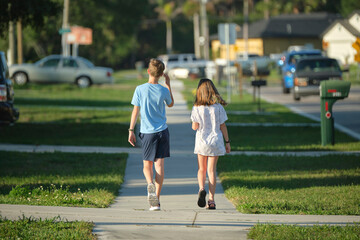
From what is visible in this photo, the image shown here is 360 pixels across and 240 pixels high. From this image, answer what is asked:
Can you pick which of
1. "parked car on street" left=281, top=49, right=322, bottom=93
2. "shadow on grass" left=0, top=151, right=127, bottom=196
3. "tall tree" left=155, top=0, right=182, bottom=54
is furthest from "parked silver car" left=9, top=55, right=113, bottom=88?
"tall tree" left=155, top=0, right=182, bottom=54

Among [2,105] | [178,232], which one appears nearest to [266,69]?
[2,105]

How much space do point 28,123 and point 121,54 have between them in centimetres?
5893

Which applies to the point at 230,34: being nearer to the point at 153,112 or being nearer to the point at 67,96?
the point at 67,96

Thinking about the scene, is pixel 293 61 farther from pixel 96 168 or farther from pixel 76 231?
pixel 76 231

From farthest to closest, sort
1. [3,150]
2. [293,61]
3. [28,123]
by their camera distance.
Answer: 1. [293,61]
2. [28,123]
3. [3,150]

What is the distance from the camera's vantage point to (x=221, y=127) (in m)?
8.27

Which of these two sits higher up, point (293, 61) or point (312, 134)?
point (293, 61)

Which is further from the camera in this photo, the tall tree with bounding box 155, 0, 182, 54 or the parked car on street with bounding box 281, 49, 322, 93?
the tall tree with bounding box 155, 0, 182, 54


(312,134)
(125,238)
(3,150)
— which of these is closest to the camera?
(125,238)

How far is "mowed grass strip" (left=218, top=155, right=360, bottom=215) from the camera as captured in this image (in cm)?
840

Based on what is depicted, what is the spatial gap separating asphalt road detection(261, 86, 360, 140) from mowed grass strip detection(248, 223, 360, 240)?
9.97m

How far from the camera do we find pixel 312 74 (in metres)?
27.0

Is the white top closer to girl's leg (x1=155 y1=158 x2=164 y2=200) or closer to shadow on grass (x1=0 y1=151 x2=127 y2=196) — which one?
girl's leg (x1=155 y1=158 x2=164 y2=200)

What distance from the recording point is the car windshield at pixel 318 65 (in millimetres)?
27406
